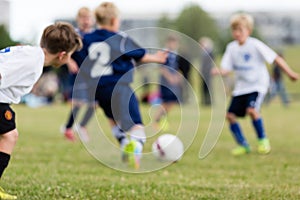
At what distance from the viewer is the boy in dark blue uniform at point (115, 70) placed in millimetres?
6707

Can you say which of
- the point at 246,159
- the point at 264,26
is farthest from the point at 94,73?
the point at 264,26

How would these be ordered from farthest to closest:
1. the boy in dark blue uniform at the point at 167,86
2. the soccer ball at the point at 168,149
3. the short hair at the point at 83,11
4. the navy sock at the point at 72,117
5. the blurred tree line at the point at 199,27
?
the blurred tree line at the point at 199,27 < the boy in dark blue uniform at the point at 167,86 < the navy sock at the point at 72,117 < the short hair at the point at 83,11 < the soccer ball at the point at 168,149

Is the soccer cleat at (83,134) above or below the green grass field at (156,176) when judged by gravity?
below

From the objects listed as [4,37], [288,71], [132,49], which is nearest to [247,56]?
[288,71]

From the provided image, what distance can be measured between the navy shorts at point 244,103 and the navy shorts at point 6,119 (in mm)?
4628

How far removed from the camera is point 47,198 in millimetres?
4422

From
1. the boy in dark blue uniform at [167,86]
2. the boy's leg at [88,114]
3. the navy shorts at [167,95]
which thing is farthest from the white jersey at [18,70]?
the navy shorts at [167,95]

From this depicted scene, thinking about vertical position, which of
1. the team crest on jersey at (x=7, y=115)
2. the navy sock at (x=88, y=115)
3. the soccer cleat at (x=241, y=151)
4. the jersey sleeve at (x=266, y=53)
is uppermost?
the team crest on jersey at (x=7, y=115)

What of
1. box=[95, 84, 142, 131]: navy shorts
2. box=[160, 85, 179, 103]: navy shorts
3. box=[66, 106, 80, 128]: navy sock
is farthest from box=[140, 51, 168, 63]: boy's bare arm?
box=[160, 85, 179, 103]: navy shorts

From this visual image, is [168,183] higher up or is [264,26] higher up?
[168,183]

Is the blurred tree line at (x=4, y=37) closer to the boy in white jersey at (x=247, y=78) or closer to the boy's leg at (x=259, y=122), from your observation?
the boy in white jersey at (x=247, y=78)

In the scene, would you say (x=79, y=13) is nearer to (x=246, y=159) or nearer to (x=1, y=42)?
(x=246, y=159)

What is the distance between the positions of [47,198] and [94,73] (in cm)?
280

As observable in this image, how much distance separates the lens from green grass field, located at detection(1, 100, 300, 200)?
15.6 ft
